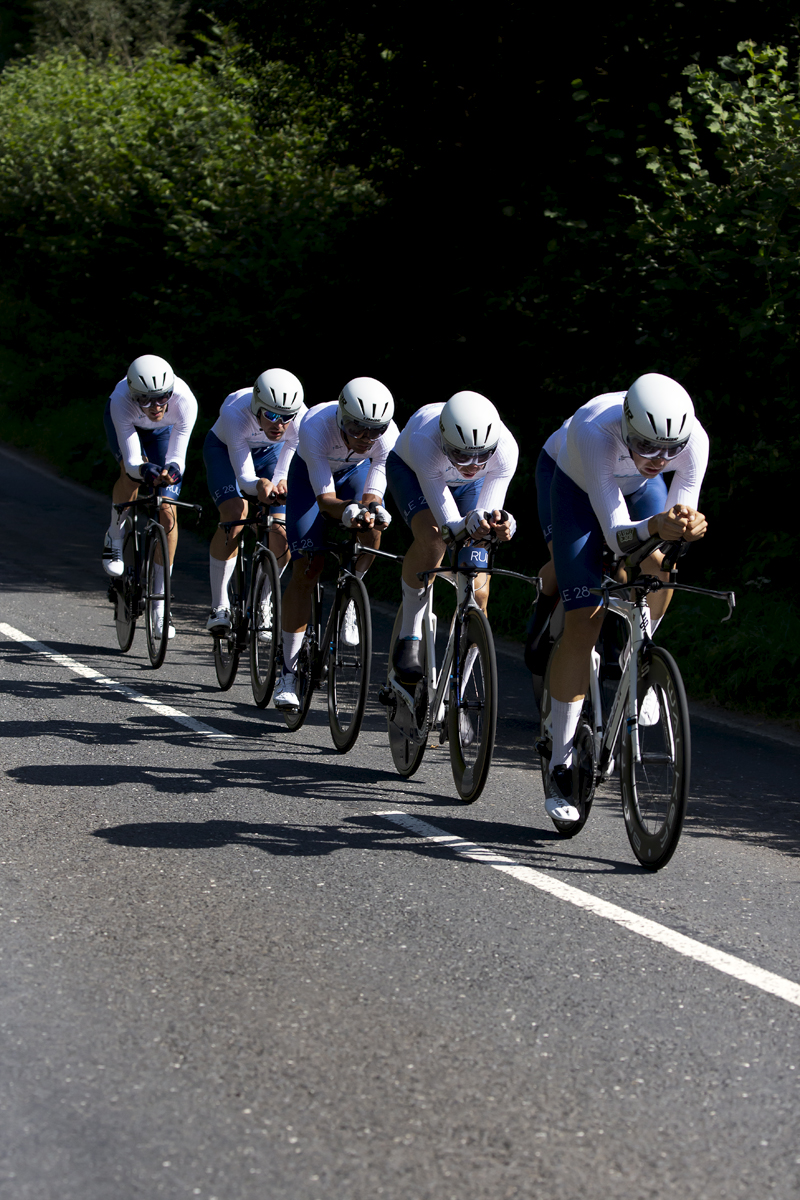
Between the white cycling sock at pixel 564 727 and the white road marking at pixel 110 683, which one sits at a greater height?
the white cycling sock at pixel 564 727

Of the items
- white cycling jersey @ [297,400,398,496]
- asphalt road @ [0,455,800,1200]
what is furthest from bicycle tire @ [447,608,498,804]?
white cycling jersey @ [297,400,398,496]

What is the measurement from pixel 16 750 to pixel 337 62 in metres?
12.2

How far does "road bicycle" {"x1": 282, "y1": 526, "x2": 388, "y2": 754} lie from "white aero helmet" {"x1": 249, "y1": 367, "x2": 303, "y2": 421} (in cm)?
103

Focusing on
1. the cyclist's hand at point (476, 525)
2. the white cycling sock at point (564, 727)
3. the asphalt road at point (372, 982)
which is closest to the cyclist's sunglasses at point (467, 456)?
the cyclist's hand at point (476, 525)

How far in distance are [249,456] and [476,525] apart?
277 cm

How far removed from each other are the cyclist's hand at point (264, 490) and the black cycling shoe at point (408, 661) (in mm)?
1888

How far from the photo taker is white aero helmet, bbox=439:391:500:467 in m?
6.27

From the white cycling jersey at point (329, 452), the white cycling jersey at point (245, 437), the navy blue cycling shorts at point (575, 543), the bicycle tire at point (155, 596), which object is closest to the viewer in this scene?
the navy blue cycling shorts at point (575, 543)

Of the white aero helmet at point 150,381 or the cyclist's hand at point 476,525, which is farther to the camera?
the white aero helmet at point 150,381

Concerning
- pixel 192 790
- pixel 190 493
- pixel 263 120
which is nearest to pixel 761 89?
pixel 192 790

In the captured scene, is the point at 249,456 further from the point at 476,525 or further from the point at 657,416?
the point at 657,416

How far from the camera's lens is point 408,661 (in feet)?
22.5

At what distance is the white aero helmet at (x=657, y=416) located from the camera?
5.32 meters

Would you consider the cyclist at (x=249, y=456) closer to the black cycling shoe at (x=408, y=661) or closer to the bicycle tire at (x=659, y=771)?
the black cycling shoe at (x=408, y=661)
